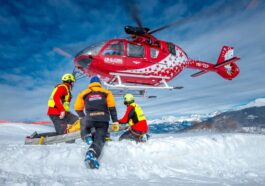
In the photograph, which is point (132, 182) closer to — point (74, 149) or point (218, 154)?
point (74, 149)

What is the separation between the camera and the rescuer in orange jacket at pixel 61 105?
21.8ft

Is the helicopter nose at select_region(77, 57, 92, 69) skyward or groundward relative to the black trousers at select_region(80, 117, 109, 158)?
skyward

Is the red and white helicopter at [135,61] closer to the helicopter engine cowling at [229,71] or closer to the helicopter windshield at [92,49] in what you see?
the helicopter windshield at [92,49]

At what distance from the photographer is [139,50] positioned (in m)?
11.9

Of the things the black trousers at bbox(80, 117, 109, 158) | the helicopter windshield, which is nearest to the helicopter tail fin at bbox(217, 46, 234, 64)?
the helicopter windshield

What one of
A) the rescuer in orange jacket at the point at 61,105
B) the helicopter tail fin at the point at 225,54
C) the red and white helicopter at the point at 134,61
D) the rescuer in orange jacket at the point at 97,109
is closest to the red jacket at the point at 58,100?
the rescuer in orange jacket at the point at 61,105

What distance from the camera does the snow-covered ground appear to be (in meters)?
3.69

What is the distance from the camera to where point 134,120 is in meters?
7.43

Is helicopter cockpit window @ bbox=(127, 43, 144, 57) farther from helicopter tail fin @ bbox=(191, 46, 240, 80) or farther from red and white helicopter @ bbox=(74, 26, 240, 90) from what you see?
helicopter tail fin @ bbox=(191, 46, 240, 80)

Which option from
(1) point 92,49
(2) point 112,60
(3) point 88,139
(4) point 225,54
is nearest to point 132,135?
(3) point 88,139

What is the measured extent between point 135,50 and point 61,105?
605cm

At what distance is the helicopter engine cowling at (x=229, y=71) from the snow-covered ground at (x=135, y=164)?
356 inches

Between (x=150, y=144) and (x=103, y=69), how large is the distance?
5795 mm

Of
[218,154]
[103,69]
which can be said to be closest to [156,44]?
[103,69]
